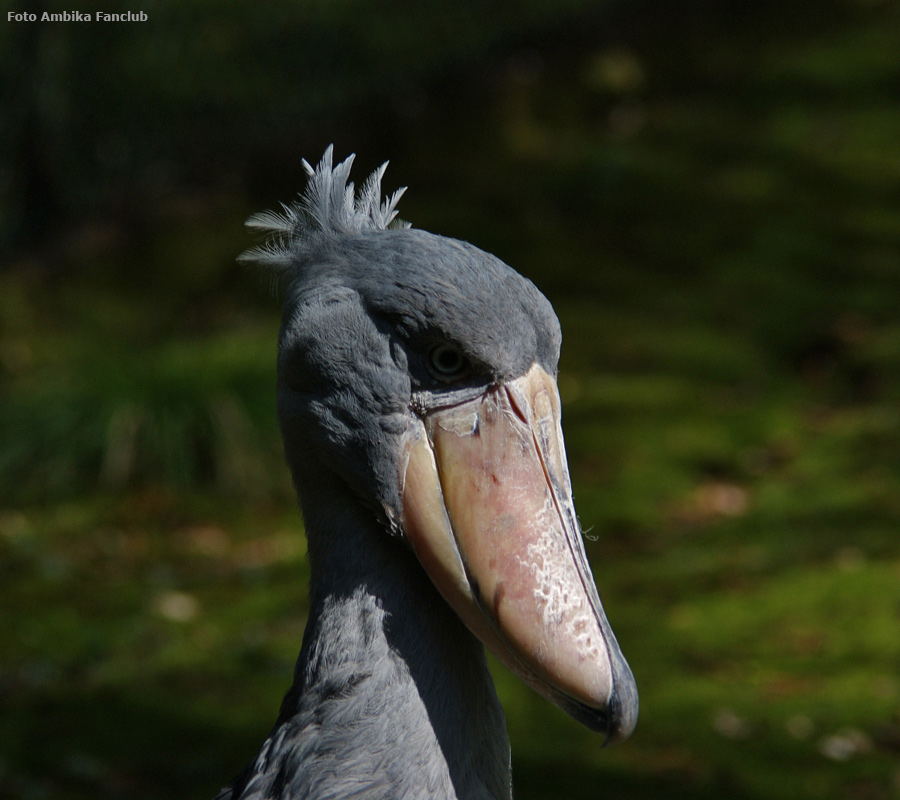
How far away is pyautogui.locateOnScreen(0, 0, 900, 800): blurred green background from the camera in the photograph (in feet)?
11.6

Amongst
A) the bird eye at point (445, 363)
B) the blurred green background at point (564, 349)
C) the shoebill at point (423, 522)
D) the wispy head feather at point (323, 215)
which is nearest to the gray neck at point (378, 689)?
the shoebill at point (423, 522)

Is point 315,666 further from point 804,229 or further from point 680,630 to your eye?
point 804,229

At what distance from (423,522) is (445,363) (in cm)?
22

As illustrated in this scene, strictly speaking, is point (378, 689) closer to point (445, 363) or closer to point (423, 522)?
point (423, 522)

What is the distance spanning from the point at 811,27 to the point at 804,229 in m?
2.78

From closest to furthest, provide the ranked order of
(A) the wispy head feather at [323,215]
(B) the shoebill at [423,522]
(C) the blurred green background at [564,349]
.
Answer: (B) the shoebill at [423,522] < (A) the wispy head feather at [323,215] < (C) the blurred green background at [564,349]

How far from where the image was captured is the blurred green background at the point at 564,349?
3.52 meters

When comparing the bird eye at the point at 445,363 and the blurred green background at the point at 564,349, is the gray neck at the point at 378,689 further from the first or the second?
the blurred green background at the point at 564,349

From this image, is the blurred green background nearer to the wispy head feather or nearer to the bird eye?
the wispy head feather

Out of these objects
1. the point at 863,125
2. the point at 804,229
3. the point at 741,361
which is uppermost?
the point at 863,125

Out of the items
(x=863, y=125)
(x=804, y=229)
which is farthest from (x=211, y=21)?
(x=863, y=125)

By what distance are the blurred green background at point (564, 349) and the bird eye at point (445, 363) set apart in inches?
16.1

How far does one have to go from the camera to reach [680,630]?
397 cm

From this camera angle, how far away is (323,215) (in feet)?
5.42
